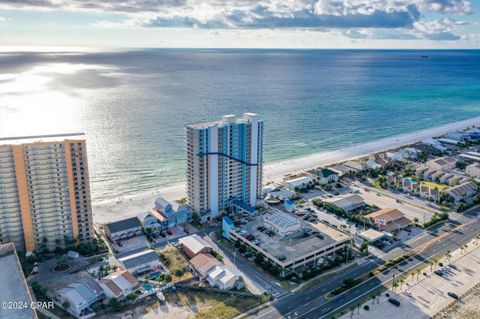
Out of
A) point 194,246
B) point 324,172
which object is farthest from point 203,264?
point 324,172

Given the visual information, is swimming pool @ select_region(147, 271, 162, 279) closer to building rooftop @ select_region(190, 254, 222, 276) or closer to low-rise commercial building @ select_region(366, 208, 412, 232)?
building rooftop @ select_region(190, 254, 222, 276)

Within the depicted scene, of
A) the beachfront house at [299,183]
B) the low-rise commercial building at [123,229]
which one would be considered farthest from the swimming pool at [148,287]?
the beachfront house at [299,183]

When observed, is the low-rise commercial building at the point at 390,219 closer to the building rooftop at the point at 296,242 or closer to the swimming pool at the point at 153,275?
the building rooftop at the point at 296,242

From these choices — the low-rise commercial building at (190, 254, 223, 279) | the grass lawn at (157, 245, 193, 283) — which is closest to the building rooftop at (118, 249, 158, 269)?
the grass lawn at (157, 245, 193, 283)

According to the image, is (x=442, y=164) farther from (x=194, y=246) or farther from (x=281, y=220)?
(x=194, y=246)

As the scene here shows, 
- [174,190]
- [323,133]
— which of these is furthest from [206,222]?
[323,133]

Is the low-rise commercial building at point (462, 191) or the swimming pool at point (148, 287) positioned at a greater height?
the low-rise commercial building at point (462, 191)
